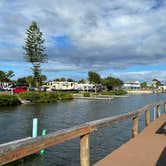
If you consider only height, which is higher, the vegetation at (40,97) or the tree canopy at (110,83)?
the tree canopy at (110,83)

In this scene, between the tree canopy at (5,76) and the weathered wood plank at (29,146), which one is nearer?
the weathered wood plank at (29,146)

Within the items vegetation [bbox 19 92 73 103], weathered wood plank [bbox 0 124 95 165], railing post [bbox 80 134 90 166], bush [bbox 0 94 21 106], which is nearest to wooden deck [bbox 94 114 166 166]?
railing post [bbox 80 134 90 166]

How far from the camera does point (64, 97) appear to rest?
221 feet

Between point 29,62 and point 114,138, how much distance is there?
49851 millimetres

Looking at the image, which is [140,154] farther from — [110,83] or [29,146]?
[110,83]

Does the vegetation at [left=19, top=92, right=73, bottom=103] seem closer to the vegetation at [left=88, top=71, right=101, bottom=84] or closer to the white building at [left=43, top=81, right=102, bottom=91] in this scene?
the white building at [left=43, top=81, right=102, bottom=91]

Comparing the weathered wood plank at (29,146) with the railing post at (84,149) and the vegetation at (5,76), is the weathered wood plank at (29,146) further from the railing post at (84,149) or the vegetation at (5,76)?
the vegetation at (5,76)

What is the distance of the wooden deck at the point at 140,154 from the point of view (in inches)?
240

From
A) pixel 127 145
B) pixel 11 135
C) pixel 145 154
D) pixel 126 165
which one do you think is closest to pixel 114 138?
pixel 11 135

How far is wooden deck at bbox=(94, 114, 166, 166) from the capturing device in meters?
6.10

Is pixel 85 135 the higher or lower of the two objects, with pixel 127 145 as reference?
higher

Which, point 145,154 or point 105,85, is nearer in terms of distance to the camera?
point 145,154

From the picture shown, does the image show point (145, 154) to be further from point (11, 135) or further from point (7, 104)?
point (7, 104)

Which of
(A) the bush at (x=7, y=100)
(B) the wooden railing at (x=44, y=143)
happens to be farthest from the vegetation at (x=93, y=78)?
(B) the wooden railing at (x=44, y=143)
